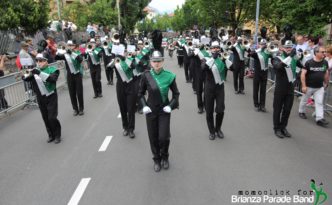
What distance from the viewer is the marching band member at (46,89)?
23.5 feet

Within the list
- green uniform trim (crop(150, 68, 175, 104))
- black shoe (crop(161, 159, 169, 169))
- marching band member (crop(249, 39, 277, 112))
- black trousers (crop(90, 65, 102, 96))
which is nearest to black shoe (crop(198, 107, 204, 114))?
marching band member (crop(249, 39, 277, 112))

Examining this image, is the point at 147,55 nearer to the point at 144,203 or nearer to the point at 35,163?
the point at 35,163

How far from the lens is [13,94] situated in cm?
1048

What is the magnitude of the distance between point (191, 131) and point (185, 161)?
1859 mm

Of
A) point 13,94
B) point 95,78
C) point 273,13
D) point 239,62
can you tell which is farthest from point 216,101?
point 273,13

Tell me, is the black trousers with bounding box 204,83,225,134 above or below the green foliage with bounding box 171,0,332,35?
below

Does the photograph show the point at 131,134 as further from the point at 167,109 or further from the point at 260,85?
the point at 260,85

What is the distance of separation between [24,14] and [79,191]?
44.6ft

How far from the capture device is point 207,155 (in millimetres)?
6441

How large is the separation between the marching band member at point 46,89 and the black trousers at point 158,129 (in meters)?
2.75

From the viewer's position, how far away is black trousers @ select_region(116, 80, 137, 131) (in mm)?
7711

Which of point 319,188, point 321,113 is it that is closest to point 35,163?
point 319,188

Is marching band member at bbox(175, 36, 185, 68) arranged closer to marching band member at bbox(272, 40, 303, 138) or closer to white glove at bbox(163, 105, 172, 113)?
marching band member at bbox(272, 40, 303, 138)

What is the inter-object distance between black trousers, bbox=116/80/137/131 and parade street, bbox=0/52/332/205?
41 centimetres
